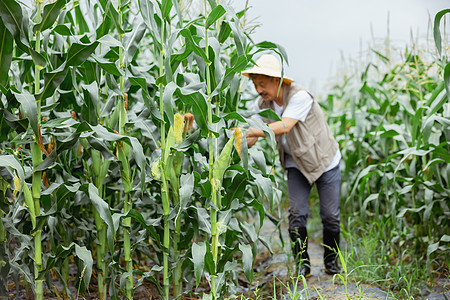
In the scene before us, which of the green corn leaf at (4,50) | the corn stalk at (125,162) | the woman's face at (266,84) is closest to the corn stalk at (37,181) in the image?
the green corn leaf at (4,50)

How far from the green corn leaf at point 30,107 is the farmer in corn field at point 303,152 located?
5.65 feet

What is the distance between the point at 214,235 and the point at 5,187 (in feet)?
3.73

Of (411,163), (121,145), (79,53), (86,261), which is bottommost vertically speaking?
(411,163)

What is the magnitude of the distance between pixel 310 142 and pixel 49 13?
212 centimetres

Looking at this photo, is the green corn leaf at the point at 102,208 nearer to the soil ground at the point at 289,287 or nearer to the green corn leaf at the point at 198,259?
the green corn leaf at the point at 198,259

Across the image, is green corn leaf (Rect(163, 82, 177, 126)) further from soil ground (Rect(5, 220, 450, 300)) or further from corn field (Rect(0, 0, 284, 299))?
soil ground (Rect(5, 220, 450, 300))

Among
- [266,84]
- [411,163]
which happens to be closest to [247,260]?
[266,84]

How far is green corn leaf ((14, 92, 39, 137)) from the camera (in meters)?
1.87

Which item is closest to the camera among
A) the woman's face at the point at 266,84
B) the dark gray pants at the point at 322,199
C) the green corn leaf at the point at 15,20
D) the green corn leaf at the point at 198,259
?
the green corn leaf at the point at 15,20

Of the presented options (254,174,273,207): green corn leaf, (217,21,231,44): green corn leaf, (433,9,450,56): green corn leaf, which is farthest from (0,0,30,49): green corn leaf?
(433,9,450,56): green corn leaf

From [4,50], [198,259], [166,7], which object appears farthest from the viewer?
[166,7]

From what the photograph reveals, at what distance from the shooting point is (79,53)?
1.96 m

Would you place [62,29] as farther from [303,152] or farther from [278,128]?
[303,152]

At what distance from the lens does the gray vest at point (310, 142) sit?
3377 mm
